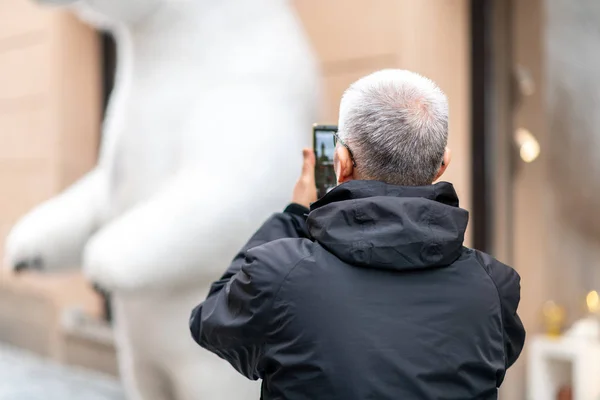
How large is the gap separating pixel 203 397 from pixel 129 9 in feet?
2.81

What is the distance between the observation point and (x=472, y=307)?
0.83 m

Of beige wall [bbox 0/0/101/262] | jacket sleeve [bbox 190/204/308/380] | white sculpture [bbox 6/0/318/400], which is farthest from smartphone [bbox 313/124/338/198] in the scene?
beige wall [bbox 0/0/101/262]

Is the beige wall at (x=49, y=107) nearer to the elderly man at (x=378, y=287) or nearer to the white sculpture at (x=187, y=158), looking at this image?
the white sculpture at (x=187, y=158)

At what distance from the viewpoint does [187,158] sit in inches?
63.8

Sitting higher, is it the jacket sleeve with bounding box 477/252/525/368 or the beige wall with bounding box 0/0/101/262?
the beige wall with bounding box 0/0/101/262

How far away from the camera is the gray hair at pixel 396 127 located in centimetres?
81

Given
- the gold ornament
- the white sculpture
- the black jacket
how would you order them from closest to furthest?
the black jacket
the white sculpture
the gold ornament

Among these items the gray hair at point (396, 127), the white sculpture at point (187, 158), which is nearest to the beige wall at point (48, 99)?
the white sculpture at point (187, 158)

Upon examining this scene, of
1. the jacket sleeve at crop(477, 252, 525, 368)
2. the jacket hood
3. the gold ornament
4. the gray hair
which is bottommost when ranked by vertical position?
the gold ornament

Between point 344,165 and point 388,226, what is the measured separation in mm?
100

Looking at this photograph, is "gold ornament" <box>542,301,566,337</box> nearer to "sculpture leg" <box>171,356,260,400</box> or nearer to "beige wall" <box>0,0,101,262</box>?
"sculpture leg" <box>171,356,260,400</box>

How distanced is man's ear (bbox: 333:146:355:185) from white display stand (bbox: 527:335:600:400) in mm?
1128

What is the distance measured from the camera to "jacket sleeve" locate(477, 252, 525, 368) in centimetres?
88

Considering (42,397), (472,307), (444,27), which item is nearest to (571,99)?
(444,27)
